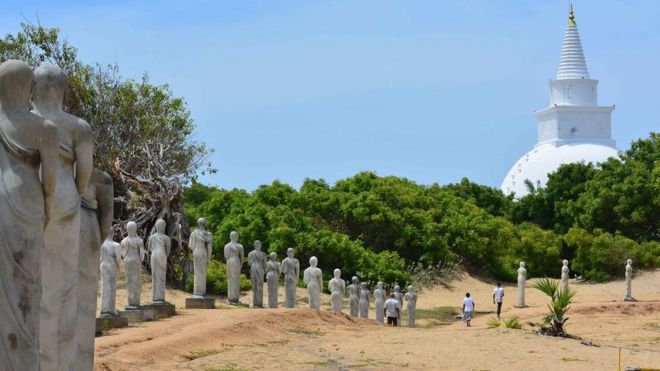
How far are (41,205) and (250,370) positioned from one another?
10.3 meters

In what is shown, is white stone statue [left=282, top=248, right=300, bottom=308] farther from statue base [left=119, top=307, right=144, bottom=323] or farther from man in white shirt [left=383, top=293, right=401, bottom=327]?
statue base [left=119, top=307, right=144, bottom=323]

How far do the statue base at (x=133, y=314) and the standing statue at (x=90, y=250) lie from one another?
12714mm

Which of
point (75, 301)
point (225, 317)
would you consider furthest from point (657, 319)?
point (75, 301)

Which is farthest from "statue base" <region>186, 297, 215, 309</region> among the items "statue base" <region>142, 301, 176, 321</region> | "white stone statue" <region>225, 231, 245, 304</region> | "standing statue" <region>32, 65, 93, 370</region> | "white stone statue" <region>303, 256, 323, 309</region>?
"standing statue" <region>32, 65, 93, 370</region>

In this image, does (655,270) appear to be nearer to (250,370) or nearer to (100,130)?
(100,130)

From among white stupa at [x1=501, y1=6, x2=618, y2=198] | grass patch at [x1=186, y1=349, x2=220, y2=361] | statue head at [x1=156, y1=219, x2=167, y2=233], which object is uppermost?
white stupa at [x1=501, y1=6, x2=618, y2=198]

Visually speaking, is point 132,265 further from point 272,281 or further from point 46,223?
point 46,223

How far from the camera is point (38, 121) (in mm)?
9242

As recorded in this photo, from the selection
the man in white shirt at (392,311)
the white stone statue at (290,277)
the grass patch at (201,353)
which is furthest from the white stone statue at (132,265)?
the man in white shirt at (392,311)

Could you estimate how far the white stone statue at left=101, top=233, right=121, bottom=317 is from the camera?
22875 mm

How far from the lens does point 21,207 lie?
29.1ft

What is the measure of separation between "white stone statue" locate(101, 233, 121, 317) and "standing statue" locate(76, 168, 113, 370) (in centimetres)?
1131

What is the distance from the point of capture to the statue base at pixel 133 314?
24.4m

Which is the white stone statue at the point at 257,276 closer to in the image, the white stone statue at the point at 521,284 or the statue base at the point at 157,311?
the statue base at the point at 157,311
